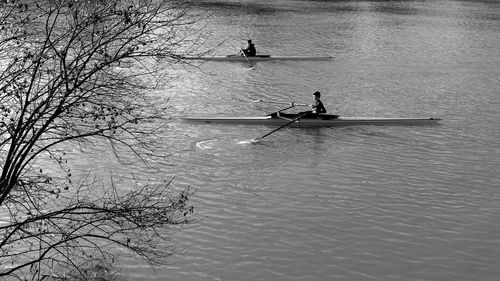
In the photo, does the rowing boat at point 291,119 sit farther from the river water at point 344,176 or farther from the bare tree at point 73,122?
the bare tree at point 73,122

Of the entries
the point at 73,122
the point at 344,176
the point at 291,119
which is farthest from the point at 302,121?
the point at 73,122

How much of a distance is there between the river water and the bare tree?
57.5 inches

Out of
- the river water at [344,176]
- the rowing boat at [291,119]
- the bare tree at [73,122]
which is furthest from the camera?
the rowing boat at [291,119]

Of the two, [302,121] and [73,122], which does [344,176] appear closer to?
[302,121]

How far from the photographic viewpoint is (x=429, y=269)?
15695 millimetres

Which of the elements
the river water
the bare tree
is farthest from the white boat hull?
→ the bare tree

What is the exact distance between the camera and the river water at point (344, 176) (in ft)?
52.4

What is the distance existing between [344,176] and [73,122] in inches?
415

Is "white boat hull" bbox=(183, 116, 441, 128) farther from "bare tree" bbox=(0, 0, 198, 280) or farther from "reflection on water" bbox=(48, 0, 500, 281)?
"bare tree" bbox=(0, 0, 198, 280)

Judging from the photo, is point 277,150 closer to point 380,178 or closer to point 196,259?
point 380,178

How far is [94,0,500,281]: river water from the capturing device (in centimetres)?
1597

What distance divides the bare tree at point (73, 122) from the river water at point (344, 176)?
4.79ft

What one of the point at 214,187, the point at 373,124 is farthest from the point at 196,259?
the point at 373,124

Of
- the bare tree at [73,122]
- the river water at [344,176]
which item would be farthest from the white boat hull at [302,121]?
the bare tree at [73,122]
